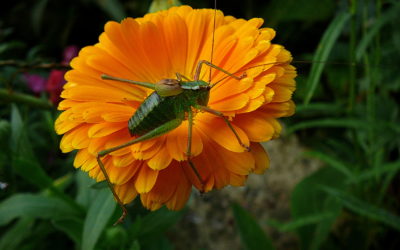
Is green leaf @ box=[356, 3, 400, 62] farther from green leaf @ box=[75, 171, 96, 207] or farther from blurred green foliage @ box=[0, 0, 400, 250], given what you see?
green leaf @ box=[75, 171, 96, 207]

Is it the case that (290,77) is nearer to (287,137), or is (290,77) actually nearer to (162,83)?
(162,83)

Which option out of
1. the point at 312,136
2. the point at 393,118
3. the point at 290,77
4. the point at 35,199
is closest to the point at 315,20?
the point at 312,136

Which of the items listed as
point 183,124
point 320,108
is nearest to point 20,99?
point 183,124

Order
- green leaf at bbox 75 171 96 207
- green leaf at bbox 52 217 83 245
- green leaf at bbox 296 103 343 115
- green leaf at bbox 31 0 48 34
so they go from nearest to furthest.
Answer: green leaf at bbox 52 217 83 245
green leaf at bbox 75 171 96 207
green leaf at bbox 296 103 343 115
green leaf at bbox 31 0 48 34

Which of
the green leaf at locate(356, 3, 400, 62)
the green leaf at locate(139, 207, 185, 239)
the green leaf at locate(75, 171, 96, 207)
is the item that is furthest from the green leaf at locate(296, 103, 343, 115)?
the green leaf at locate(75, 171, 96, 207)

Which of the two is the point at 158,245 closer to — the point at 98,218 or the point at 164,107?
the point at 98,218

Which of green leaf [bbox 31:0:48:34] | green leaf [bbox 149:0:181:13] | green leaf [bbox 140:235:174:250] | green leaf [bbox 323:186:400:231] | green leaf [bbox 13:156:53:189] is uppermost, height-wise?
green leaf [bbox 149:0:181:13]
